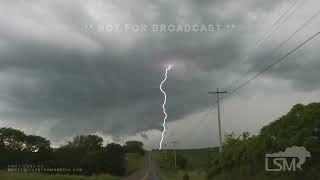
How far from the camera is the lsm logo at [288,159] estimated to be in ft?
115

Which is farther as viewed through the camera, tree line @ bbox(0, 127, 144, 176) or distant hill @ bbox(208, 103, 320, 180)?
tree line @ bbox(0, 127, 144, 176)

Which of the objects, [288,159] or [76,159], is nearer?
[288,159]

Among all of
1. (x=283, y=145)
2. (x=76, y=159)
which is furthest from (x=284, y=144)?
(x=76, y=159)

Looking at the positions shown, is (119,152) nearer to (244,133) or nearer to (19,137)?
(19,137)

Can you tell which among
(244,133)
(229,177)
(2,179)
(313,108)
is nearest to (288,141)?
(313,108)

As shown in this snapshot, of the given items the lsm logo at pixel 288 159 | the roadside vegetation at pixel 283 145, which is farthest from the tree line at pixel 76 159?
the lsm logo at pixel 288 159

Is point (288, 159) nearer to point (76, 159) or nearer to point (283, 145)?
point (283, 145)

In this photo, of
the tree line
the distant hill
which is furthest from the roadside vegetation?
the tree line

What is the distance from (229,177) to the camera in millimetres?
53969

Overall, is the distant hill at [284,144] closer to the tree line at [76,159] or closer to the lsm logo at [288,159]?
the lsm logo at [288,159]

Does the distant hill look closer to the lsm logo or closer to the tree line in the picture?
the lsm logo

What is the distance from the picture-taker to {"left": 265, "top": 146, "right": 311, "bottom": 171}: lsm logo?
35.1 metres

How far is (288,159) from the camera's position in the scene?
37.1 meters

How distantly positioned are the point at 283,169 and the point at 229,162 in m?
18.1
